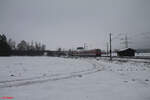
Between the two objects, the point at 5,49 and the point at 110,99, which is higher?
the point at 5,49

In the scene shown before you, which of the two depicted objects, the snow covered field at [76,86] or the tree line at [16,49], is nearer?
the snow covered field at [76,86]

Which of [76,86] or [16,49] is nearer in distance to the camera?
[76,86]

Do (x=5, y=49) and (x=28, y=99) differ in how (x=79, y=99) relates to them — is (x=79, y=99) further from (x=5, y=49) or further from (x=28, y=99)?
(x=5, y=49)

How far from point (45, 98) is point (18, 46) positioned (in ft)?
365

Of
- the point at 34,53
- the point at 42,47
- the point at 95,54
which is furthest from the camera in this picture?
the point at 42,47

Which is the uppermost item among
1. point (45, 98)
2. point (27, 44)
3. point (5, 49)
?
point (27, 44)

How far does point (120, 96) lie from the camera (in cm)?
539

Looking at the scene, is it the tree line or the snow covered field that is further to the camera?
the tree line

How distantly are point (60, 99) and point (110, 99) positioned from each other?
7.92 ft

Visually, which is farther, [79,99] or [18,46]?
[18,46]

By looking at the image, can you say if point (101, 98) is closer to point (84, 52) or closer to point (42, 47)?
point (84, 52)

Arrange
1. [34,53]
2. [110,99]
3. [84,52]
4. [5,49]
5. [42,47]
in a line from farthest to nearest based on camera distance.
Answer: [42,47]
[34,53]
[5,49]
[84,52]
[110,99]

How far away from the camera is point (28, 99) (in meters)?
5.10

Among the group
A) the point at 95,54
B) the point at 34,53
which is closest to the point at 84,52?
the point at 95,54
